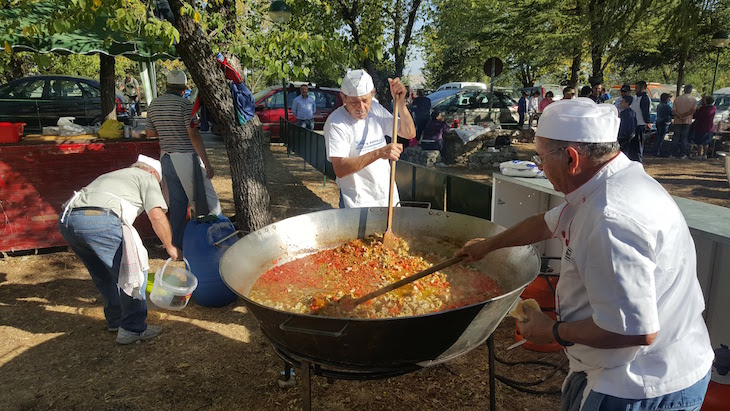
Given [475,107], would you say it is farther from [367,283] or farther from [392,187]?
[367,283]

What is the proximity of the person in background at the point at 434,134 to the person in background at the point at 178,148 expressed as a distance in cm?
779

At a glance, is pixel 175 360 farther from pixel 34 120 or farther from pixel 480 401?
pixel 34 120

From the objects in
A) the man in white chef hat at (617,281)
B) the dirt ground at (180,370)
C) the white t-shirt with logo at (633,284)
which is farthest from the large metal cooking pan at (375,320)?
the dirt ground at (180,370)

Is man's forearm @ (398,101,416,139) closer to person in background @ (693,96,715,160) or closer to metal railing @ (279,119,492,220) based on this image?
metal railing @ (279,119,492,220)

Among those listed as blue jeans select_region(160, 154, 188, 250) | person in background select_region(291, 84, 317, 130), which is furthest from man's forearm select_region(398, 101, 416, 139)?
person in background select_region(291, 84, 317, 130)

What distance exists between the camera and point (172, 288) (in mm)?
3893

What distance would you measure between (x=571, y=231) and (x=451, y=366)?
236 cm

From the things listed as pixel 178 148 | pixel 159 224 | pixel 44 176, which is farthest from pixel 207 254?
pixel 44 176

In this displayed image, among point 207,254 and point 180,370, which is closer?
point 180,370

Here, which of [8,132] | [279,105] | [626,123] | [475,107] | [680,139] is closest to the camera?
[8,132]

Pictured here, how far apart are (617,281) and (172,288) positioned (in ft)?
11.5

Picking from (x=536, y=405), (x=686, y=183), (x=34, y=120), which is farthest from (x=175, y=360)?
(x=34, y=120)

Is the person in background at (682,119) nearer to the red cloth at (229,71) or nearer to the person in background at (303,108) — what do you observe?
the person in background at (303,108)

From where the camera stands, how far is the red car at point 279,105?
15.7 metres
